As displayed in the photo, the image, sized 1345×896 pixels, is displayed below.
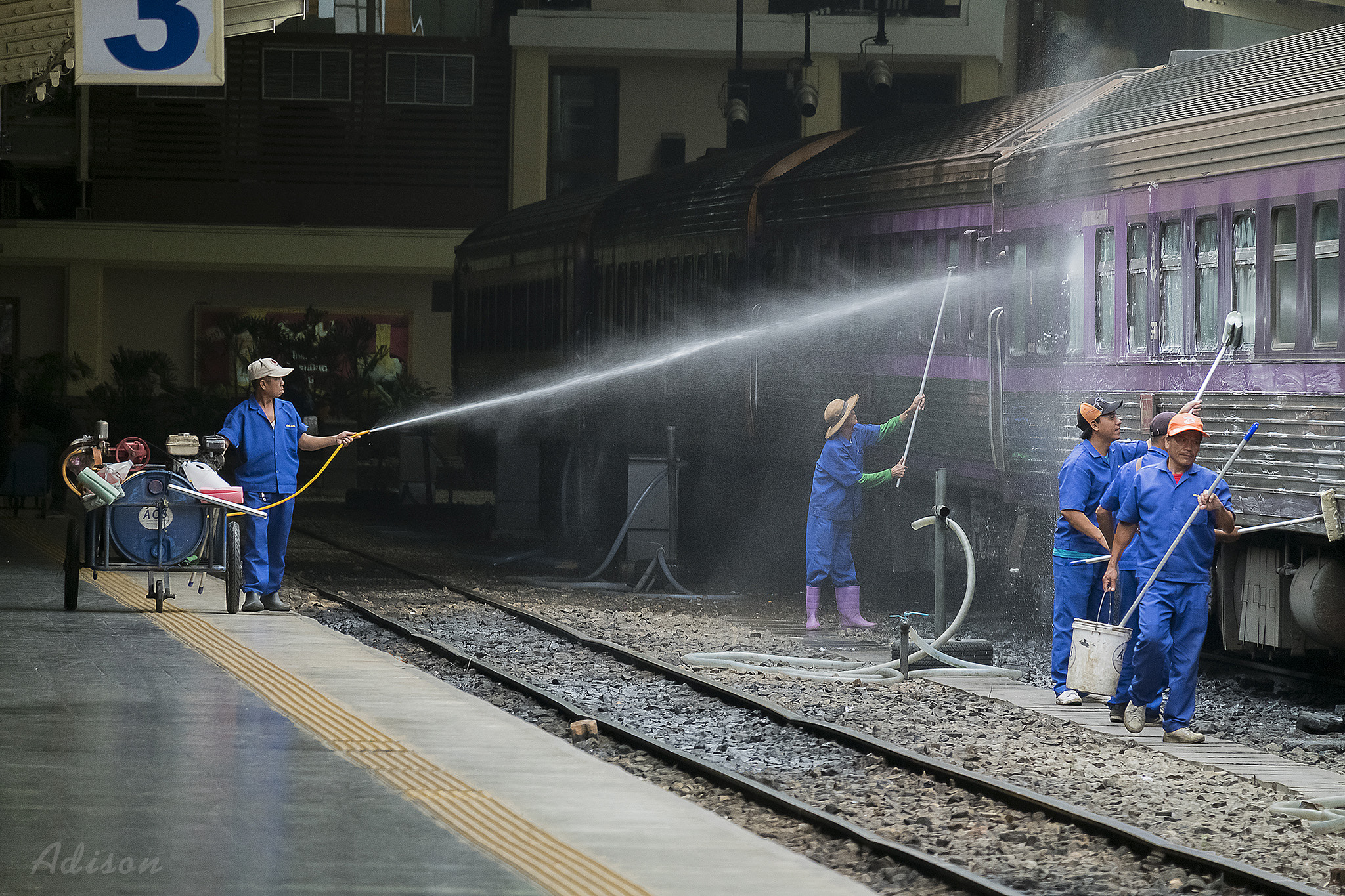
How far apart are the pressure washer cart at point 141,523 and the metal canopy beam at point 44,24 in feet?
9.97

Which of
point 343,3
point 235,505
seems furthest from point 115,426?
point 235,505

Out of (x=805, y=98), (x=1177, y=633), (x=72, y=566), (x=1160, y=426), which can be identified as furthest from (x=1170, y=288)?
(x=805, y=98)

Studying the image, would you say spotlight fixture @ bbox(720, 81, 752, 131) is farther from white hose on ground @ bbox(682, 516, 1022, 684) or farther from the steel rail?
white hose on ground @ bbox(682, 516, 1022, 684)

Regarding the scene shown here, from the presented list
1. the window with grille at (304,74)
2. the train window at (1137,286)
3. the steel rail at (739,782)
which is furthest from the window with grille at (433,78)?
the train window at (1137,286)

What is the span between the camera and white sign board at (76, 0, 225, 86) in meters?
12.0

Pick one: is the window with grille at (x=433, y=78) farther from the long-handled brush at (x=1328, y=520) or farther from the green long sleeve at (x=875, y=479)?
the long-handled brush at (x=1328, y=520)

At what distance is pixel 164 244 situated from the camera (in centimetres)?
3609

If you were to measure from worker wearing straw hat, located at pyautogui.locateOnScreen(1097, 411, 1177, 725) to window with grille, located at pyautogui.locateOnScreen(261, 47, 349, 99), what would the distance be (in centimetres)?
2854

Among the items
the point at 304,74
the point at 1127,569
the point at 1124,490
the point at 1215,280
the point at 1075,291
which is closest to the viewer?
the point at 1124,490

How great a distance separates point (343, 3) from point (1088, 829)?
3212 cm

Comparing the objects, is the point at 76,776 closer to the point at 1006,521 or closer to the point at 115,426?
the point at 1006,521

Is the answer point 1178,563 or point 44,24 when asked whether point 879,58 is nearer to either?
point 44,24

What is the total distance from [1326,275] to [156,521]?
7654 millimetres

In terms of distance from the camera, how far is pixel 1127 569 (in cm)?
1055
